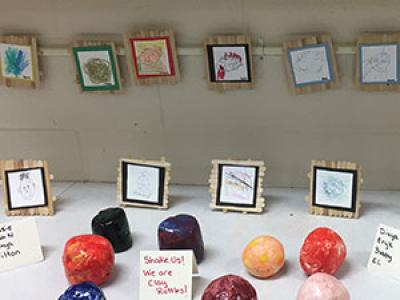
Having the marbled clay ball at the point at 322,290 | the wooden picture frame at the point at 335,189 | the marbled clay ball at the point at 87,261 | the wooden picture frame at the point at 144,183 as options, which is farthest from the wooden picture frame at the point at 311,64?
the marbled clay ball at the point at 87,261

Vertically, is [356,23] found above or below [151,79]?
above

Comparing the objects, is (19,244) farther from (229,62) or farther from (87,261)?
(229,62)

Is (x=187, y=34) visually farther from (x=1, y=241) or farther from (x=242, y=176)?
(x=1, y=241)

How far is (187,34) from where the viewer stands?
1.60 meters

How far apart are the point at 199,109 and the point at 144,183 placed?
29 centimetres

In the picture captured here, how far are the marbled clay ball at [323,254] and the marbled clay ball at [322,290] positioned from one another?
0.25ft

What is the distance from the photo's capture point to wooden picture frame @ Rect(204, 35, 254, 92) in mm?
1563

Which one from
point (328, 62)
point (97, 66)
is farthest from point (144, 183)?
point (328, 62)

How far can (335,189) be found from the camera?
149 centimetres

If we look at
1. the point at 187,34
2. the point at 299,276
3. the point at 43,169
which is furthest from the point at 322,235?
the point at 43,169

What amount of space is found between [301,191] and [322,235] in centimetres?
47

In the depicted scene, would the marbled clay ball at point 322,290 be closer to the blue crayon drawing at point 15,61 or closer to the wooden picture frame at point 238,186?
the wooden picture frame at point 238,186

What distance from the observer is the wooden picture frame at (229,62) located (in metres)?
1.56

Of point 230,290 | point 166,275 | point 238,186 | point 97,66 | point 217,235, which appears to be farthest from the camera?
point 97,66
